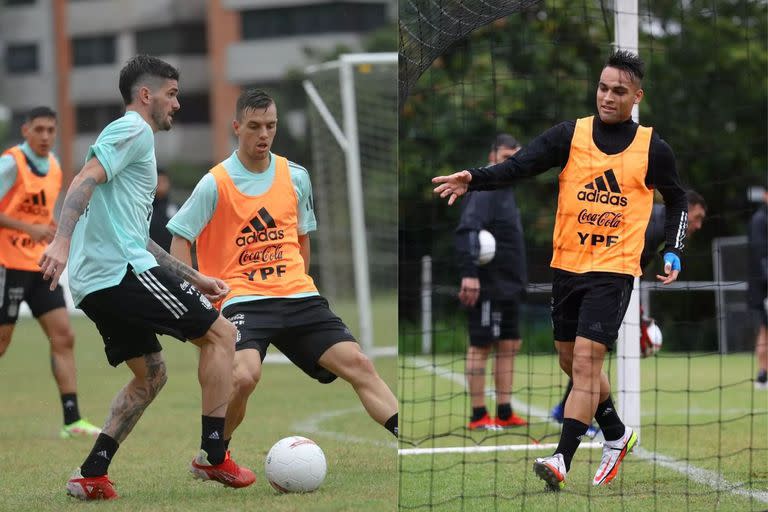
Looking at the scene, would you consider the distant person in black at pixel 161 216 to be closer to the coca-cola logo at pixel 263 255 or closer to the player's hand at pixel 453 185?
the coca-cola logo at pixel 263 255

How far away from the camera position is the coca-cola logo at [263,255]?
19.8 ft

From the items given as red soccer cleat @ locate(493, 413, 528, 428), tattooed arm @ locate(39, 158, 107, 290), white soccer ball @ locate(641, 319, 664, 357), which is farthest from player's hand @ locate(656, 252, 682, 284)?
red soccer cleat @ locate(493, 413, 528, 428)

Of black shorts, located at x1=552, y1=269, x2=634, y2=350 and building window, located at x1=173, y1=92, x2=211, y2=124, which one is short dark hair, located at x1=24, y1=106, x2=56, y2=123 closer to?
black shorts, located at x1=552, y1=269, x2=634, y2=350

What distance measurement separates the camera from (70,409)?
8430mm

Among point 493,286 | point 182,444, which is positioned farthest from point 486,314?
point 182,444

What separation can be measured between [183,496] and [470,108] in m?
14.5

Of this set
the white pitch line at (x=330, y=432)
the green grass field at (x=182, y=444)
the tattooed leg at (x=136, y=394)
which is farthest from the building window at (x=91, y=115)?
the tattooed leg at (x=136, y=394)

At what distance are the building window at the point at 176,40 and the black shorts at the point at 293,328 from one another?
3422 centimetres

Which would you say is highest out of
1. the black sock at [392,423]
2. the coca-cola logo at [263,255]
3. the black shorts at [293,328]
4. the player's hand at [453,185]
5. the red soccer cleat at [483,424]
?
the player's hand at [453,185]

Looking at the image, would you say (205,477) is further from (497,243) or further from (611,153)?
(497,243)

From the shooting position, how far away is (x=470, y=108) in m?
19.6

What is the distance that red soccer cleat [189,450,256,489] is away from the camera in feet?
18.7

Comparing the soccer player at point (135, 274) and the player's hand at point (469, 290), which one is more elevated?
the soccer player at point (135, 274)

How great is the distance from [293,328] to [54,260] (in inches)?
54.7
